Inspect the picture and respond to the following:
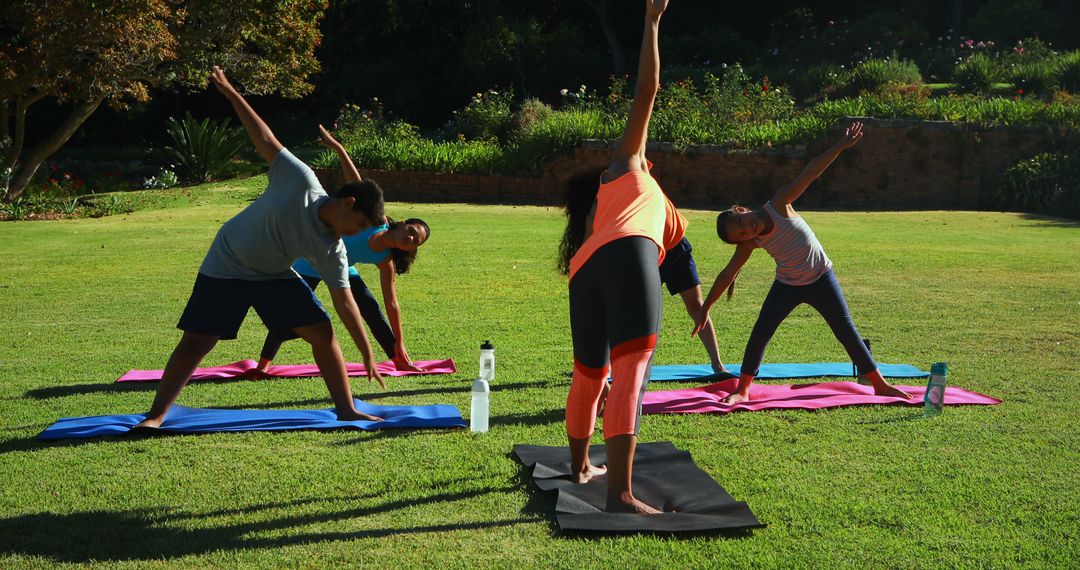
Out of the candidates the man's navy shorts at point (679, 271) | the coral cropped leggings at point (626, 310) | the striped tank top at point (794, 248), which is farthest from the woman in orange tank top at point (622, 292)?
the man's navy shorts at point (679, 271)

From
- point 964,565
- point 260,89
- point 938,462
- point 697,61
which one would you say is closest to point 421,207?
point 260,89

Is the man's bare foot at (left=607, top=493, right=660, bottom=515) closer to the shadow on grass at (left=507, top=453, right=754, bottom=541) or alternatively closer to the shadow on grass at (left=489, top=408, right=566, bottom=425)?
the shadow on grass at (left=507, top=453, right=754, bottom=541)

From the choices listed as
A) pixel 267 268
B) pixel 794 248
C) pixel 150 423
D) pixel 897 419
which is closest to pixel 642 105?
pixel 267 268

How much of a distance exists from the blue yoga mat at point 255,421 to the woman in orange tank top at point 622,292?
1566mm

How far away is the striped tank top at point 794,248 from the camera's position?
7.49m

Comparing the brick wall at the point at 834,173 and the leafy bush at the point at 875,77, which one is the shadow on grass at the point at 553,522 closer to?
the brick wall at the point at 834,173

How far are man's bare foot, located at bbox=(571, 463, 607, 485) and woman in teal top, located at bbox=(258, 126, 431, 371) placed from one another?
7.27 feet

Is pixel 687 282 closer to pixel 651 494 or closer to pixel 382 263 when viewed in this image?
pixel 382 263

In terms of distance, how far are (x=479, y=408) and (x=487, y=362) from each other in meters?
1.48

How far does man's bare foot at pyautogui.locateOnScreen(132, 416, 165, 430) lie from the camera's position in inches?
252

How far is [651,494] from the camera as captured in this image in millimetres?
5363

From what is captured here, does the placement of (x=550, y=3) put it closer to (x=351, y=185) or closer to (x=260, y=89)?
(x=260, y=89)

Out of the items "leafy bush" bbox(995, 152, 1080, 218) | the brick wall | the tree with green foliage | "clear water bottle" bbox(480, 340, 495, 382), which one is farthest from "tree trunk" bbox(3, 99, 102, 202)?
"leafy bush" bbox(995, 152, 1080, 218)

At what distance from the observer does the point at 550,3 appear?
35156mm
